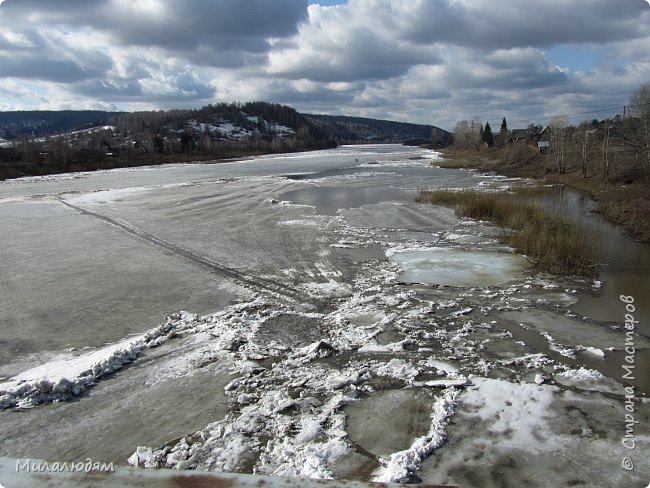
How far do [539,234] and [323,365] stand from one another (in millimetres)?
12277

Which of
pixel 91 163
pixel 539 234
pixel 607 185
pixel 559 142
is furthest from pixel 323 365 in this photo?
pixel 91 163

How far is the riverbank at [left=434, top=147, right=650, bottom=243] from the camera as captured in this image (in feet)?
71.7

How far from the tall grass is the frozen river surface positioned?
79cm

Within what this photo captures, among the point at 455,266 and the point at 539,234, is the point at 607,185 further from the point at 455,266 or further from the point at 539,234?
the point at 455,266

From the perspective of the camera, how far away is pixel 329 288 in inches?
466

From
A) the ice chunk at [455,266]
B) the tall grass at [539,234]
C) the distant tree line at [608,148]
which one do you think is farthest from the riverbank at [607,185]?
the ice chunk at [455,266]

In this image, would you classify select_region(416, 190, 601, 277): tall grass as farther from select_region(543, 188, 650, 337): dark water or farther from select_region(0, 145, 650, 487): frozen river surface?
select_region(0, 145, 650, 487): frozen river surface

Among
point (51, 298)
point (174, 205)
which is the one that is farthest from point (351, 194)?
point (51, 298)

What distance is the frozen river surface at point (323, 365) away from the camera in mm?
5596

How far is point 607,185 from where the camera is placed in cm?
3359

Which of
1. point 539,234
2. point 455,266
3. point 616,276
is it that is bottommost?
point 616,276

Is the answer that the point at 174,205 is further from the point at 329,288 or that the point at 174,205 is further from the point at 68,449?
the point at 68,449

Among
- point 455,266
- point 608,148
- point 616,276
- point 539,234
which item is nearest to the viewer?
point 616,276

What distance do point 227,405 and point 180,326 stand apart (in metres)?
3.37
